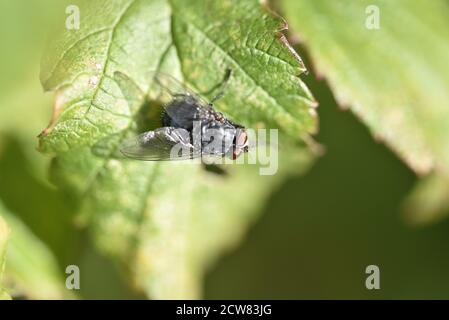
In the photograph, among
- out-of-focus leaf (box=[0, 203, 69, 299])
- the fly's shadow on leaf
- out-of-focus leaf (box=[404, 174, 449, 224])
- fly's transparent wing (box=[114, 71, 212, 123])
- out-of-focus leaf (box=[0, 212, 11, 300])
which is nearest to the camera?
out-of-focus leaf (box=[0, 212, 11, 300])

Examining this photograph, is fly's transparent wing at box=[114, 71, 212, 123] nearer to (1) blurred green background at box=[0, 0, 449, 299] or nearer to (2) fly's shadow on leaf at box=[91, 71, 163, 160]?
(2) fly's shadow on leaf at box=[91, 71, 163, 160]

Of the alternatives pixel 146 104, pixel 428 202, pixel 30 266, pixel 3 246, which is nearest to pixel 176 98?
pixel 146 104

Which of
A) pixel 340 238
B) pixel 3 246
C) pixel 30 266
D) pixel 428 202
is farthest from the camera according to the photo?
pixel 340 238

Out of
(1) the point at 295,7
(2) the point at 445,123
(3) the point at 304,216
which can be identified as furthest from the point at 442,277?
(1) the point at 295,7

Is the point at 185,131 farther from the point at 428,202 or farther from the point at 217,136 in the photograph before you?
the point at 428,202

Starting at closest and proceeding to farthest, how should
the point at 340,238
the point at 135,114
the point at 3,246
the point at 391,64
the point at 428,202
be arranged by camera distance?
1. the point at 3,246
2. the point at 135,114
3. the point at 391,64
4. the point at 428,202
5. the point at 340,238

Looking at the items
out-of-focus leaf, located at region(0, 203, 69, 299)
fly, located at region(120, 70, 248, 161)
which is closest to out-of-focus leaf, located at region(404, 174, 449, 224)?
fly, located at region(120, 70, 248, 161)
